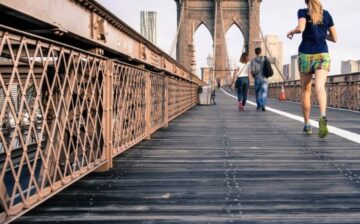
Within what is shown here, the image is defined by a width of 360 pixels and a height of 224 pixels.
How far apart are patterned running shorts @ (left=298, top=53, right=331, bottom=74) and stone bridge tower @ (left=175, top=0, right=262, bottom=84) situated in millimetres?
64718

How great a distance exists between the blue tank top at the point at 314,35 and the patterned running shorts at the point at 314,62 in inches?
2.1

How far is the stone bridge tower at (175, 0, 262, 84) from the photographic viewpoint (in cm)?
7188

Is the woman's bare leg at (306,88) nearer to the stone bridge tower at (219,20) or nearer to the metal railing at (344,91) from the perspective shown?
the metal railing at (344,91)

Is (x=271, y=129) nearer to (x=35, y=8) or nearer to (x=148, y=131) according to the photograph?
(x=148, y=131)

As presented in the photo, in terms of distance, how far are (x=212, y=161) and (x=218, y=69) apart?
68117mm

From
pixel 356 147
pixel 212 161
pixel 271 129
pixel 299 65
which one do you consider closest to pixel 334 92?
pixel 271 129

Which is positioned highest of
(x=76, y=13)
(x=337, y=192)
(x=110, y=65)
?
(x=76, y=13)

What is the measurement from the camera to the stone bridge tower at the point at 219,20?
71.9m

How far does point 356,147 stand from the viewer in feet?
17.0

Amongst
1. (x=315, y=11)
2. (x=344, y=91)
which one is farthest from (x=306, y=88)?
(x=344, y=91)

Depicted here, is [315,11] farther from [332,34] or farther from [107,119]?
[107,119]

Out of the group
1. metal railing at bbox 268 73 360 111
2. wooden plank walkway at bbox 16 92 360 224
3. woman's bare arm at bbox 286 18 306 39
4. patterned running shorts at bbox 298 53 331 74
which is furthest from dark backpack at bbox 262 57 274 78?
wooden plank walkway at bbox 16 92 360 224

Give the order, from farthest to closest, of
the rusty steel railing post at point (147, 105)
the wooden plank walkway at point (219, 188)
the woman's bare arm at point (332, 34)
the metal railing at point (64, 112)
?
the woman's bare arm at point (332, 34) → the rusty steel railing post at point (147, 105) → the wooden plank walkway at point (219, 188) → the metal railing at point (64, 112)

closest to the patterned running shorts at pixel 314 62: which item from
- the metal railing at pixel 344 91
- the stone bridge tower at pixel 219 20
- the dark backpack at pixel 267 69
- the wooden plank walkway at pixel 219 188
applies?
the wooden plank walkway at pixel 219 188
